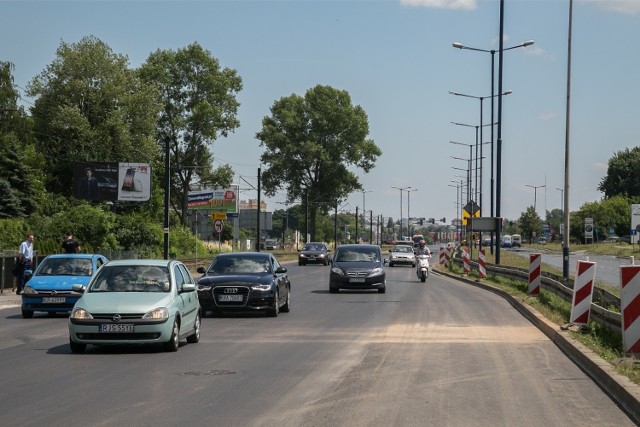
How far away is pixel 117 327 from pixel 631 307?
719 cm

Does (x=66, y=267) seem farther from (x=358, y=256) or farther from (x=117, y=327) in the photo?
(x=358, y=256)

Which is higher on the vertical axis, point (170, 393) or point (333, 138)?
point (333, 138)

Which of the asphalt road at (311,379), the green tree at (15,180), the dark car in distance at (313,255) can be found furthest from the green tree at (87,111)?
the asphalt road at (311,379)

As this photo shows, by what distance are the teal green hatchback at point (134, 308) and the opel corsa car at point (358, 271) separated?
56.7 ft

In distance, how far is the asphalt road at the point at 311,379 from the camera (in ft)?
32.2

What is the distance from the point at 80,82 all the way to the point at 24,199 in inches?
574

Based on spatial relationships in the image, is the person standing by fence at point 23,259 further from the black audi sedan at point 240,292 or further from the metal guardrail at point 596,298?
the metal guardrail at point 596,298

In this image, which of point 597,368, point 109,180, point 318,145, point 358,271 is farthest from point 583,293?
point 318,145

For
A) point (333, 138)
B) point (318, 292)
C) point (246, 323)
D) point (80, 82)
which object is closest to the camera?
point (246, 323)

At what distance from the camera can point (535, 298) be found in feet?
91.4

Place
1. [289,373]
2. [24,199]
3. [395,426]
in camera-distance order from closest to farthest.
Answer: [395,426] < [289,373] < [24,199]

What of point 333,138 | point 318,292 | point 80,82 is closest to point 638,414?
point 318,292

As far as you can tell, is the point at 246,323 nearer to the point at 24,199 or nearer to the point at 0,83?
the point at 24,199

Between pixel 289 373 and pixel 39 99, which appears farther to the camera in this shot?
pixel 39 99
